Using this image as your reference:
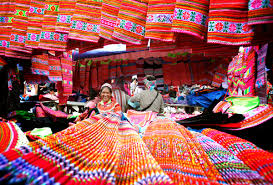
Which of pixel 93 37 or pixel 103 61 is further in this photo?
pixel 103 61

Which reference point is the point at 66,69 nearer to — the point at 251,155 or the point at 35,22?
the point at 35,22

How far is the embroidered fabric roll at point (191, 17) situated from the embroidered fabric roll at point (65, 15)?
1021 mm

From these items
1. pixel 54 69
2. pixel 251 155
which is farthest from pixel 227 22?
pixel 54 69

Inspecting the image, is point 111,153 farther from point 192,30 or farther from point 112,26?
point 112,26

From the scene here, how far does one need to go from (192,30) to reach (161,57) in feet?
10.7

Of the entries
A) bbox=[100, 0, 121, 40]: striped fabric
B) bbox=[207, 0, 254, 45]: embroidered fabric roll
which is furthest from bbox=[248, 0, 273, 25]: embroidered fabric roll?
bbox=[100, 0, 121, 40]: striped fabric

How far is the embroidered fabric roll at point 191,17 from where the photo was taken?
3.61 feet

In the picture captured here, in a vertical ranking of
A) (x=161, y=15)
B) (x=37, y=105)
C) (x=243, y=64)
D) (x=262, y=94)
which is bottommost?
(x=37, y=105)

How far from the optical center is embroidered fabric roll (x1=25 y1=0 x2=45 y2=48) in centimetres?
180

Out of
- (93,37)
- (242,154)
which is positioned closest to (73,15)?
(93,37)

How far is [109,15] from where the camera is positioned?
1.41 m

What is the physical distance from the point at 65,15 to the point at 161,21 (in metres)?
0.96

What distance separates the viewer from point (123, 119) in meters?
1.70

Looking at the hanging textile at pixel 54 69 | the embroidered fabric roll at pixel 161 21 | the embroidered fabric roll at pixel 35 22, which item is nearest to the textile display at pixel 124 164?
the embroidered fabric roll at pixel 161 21
